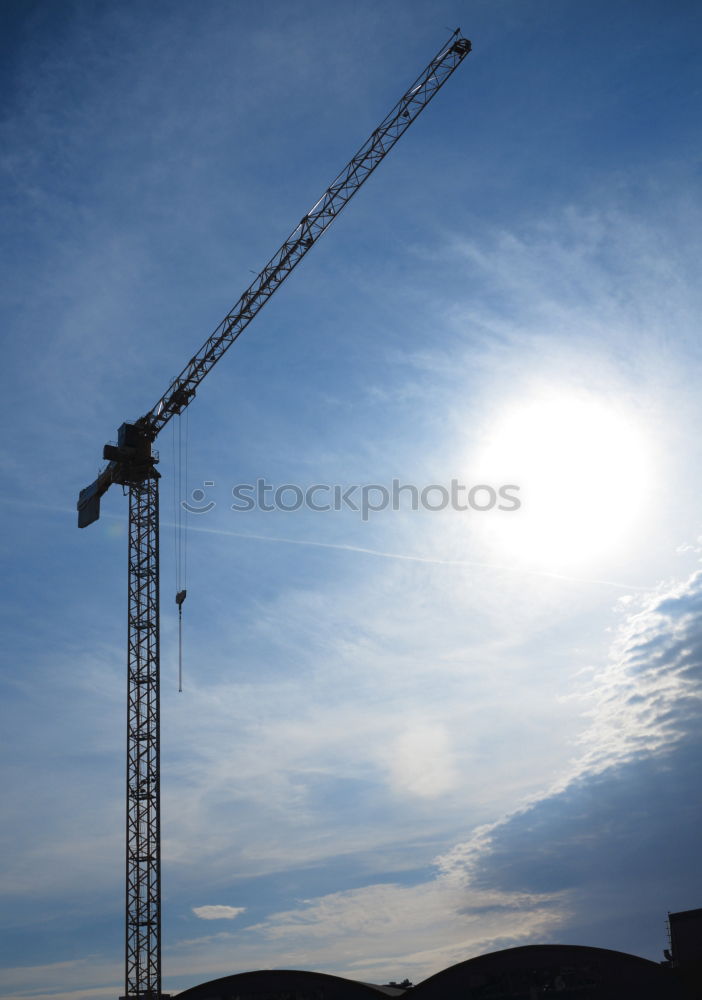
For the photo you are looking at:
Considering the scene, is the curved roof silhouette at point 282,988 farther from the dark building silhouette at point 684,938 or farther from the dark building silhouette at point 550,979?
the dark building silhouette at point 684,938

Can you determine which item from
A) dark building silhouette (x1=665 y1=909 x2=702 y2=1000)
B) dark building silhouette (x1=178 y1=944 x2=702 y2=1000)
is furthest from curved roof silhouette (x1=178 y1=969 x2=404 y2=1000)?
dark building silhouette (x1=665 y1=909 x2=702 y2=1000)

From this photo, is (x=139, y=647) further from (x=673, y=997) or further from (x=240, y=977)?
(x=673, y=997)

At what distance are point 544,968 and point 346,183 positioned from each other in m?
65.4

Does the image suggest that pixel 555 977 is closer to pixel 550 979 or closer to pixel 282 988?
pixel 550 979

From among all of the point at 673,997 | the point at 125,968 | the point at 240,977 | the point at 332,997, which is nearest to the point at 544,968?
the point at 673,997

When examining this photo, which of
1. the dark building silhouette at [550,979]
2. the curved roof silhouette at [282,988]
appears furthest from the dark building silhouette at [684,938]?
the curved roof silhouette at [282,988]

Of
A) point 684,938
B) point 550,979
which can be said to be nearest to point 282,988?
point 550,979

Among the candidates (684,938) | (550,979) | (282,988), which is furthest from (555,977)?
(282,988)

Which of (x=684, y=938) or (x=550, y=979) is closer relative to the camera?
(x=550, y=979)

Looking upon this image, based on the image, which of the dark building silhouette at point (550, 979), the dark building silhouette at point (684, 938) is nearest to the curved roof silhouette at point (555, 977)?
the dark building silhouette at point (550, 979)

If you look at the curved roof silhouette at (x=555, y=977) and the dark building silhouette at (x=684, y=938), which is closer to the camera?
the curved roof silhouette at (x=555, y=977)

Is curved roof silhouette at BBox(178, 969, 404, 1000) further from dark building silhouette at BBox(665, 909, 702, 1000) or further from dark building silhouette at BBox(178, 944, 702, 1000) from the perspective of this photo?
dark building silhouette at BBox(665, 909, 702, 1000)

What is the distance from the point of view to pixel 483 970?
67.8 metres

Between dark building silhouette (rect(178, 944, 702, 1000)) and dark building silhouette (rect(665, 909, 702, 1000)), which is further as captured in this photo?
dark building silhouette (rect(665, 909, 702, 1000))
